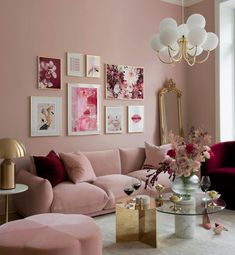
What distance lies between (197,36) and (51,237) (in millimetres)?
2549

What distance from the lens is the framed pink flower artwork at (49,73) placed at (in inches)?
177

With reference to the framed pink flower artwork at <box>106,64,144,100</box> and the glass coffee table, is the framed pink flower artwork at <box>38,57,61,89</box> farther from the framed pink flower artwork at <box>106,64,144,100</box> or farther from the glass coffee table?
the glass coffee table

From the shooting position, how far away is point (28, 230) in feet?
7.92

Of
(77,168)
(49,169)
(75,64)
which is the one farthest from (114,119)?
(49,169)

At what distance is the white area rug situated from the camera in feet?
9.76

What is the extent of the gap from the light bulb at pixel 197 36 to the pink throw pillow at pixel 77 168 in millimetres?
2074

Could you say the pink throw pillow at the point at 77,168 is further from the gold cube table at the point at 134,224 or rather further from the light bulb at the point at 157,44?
the light bulb at the point at 157,44

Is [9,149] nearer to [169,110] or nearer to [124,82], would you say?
[124,82]

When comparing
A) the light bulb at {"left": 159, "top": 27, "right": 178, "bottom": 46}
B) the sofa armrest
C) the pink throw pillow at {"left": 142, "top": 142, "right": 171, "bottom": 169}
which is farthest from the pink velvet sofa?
the light bulb at {"left": 159, "top": 27, "right": 178, "bottom": 46}

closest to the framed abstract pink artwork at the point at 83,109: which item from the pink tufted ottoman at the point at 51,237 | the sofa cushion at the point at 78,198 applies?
the sofa cushion at the point at 78,198

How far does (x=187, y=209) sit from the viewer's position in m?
3.10

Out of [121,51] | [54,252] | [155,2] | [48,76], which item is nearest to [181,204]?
[54,252]

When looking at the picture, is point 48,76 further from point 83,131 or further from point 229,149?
point 229,149

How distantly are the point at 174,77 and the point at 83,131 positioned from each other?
7.14ft
